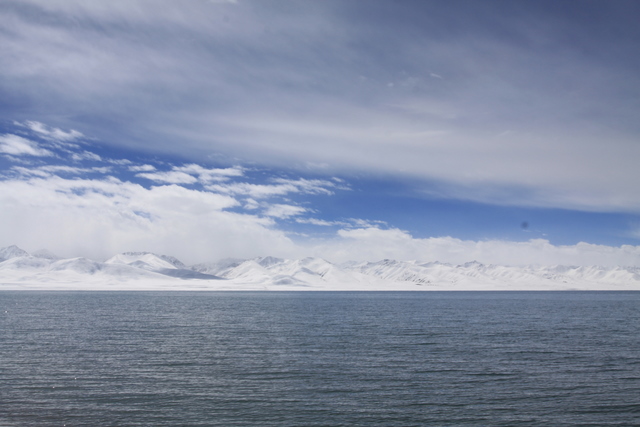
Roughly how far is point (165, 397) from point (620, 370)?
41.0 meters

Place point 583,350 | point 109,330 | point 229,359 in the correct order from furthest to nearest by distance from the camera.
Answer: point 109,330 → point 583,350 → point 229,359

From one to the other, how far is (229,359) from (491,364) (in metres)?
26.9

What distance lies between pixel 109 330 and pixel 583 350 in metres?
68.4

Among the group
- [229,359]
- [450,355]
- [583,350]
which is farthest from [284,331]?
[583,350]

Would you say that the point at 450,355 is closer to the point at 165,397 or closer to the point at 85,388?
the point at 165,397

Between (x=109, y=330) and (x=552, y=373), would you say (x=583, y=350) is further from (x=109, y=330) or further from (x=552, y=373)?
(x=109, y=330)

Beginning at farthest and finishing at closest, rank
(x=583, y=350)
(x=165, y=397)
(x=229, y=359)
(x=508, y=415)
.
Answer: (x=583, y=350), (x=229, y=359), (x=165, y=397), (x=508, y=415)

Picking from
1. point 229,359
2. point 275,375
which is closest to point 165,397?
point 275,375

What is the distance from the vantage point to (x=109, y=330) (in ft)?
239

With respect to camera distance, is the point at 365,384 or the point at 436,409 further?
the point at 365,384

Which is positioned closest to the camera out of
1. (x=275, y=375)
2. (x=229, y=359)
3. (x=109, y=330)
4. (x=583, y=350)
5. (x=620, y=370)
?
(x=275, y=375)

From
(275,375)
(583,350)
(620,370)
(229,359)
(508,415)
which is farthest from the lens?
(583,350)

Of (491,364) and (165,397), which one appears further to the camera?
(491,364)

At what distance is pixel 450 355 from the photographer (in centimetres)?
5022
